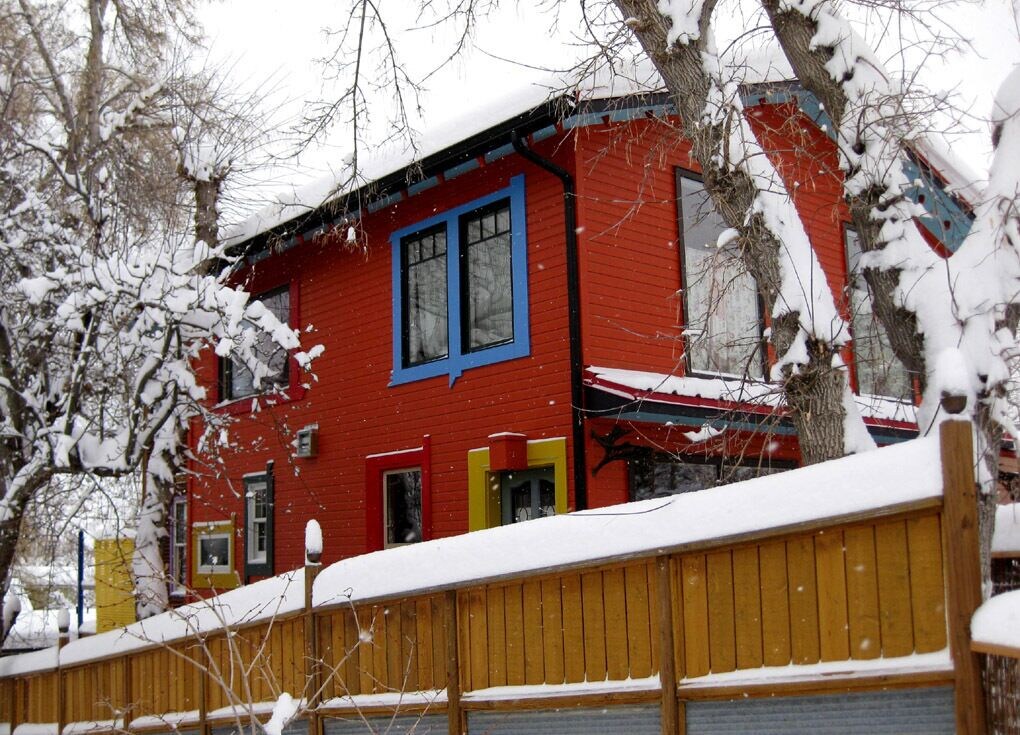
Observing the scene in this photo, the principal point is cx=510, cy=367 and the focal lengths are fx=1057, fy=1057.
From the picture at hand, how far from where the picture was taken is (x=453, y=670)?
5625 millimetres

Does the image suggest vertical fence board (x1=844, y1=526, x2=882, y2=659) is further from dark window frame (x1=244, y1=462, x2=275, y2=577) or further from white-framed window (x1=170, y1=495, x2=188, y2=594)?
white-framed window (x1=170, y1=495, x2=188, y2=594)

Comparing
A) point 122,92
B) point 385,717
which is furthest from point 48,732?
point 122,92

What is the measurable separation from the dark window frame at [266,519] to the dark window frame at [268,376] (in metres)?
1.06

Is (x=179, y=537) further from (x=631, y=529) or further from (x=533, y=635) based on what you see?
(x=631, y=529)

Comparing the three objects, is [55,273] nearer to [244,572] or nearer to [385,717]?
[244,572]

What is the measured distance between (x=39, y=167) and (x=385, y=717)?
31.9 ft

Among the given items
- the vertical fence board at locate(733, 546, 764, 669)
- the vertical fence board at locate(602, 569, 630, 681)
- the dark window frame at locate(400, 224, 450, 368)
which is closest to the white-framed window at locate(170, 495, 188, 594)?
the dark window frame at locate(400, 224, 450, 368)

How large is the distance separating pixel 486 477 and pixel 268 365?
4929 mm

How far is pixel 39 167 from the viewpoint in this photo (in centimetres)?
1301

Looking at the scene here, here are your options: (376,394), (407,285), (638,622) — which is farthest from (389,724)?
(407,285)

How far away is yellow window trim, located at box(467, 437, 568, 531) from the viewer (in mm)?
9422

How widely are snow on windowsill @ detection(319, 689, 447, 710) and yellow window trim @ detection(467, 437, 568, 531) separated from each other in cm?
338

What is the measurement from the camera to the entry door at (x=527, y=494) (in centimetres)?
970

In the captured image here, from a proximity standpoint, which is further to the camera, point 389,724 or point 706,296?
point 706,296
